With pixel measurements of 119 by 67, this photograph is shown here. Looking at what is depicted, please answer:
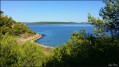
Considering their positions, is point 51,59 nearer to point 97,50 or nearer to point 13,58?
point 13,58

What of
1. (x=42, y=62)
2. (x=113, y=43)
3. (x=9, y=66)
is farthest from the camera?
(x=42, y=62)

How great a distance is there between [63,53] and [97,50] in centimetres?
621

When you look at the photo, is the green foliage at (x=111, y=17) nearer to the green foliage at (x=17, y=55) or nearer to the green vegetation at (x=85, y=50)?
the green vegetation at (x=85, y=50)

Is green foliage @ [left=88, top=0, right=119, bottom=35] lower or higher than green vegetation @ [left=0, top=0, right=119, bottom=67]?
higher

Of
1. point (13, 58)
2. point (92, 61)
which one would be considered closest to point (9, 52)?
point (13, 58)

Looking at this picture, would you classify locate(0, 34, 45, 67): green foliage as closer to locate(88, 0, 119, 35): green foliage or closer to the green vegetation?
the green vegetation

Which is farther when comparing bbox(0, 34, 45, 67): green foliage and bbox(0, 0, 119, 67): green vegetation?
bbox(0, 34, 45, 67): green foliage

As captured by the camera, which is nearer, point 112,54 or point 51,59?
point 112,54

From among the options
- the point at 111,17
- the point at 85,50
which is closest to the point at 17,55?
the point at 85,50

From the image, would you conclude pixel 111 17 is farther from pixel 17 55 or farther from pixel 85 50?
pixel 17 55

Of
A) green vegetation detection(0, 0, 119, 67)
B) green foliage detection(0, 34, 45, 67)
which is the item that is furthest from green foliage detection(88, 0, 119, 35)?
green foliage detection(0, 34, 45, 67)

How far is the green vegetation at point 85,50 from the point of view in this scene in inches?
775

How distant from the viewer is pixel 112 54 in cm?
2238

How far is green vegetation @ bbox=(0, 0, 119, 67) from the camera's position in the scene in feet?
64.5
